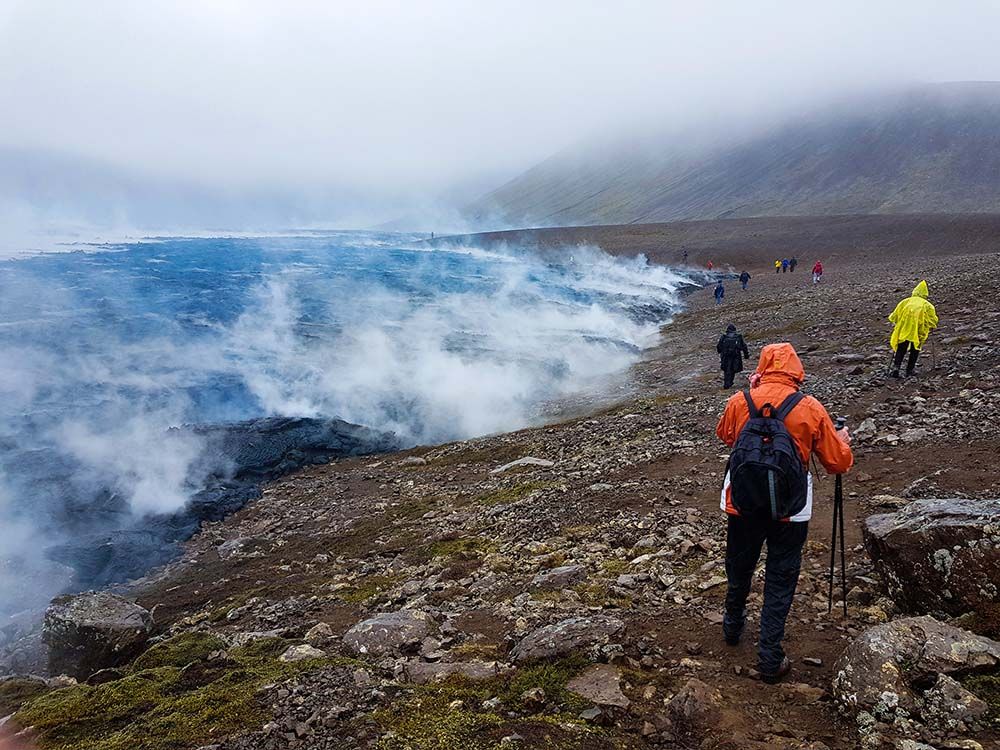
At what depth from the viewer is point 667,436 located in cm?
1161

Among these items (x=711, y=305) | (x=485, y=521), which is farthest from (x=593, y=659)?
(x=711, y=305)

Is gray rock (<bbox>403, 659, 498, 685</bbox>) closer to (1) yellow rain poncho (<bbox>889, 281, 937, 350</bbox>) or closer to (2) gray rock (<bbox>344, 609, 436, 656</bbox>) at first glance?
(2) gray rock (<bbox>344, 609, 436, 656</bbox>)

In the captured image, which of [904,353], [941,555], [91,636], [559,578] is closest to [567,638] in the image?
[559,578]

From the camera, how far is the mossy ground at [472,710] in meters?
3.46

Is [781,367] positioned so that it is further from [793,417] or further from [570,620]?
[570,620]

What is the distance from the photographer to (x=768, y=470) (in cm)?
369

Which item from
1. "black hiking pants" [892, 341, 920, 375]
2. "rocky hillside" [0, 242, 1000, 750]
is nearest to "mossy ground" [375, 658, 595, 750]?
"rocky hillside" [0, 242, 1000, 750]

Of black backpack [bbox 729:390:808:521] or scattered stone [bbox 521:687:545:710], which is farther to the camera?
scattered stone [bbox 521:687:545:710]

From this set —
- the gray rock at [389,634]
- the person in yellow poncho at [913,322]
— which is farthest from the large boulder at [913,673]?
the person in yellow poncho at [913,322]

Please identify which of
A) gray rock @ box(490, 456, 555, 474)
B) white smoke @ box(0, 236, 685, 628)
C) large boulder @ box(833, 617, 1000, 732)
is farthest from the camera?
white smoke @ box(0, 236, 685, 628)

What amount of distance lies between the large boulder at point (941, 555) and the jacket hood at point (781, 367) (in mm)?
1413

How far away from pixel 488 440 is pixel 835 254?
53714 millimetres

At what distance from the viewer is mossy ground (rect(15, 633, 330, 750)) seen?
149 inches

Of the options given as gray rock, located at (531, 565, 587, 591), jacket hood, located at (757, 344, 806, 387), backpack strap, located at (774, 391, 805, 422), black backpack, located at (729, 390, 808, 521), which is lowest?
gray rock, located at (531, 565, 587, 591)
